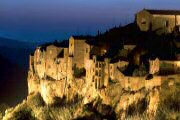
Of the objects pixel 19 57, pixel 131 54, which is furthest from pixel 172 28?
pixel 19 57

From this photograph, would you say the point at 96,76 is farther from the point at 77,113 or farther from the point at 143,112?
the point at 143,112

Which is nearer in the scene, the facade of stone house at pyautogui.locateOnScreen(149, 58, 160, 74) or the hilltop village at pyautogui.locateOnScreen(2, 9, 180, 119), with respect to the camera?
the facade of stone house at pyautogui.locateOnScreen(149, 58, 160, 74)

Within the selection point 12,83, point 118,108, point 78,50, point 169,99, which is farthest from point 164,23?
point 12,83

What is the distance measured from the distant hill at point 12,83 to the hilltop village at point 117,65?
19997mm

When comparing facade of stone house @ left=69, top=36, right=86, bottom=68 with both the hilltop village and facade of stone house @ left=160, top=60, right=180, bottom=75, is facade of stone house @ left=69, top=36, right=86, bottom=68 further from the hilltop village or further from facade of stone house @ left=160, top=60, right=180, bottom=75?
facade of stone house @ left=160, top=60, right=180, bottom=75

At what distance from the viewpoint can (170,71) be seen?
5109cm

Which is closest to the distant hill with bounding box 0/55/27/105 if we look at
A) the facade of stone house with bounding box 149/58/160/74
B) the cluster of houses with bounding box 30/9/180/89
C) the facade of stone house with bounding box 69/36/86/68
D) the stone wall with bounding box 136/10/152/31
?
the cluster of houses with bounding box 30/9/180/89

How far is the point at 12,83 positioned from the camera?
102m

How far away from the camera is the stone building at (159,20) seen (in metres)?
62.5

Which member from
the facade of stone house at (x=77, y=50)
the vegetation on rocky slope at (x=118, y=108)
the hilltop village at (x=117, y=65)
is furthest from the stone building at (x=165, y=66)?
the facade of stone house at (x=77, y=50)

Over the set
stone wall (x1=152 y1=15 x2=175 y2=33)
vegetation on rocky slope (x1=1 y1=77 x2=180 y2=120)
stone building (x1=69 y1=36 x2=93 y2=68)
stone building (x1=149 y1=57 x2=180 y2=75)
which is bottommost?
vegetation on rocky slope (x1=1 y1=77 x2=180 y2=120)

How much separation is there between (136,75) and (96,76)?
192 inches

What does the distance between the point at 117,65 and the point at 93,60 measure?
10.2 feet

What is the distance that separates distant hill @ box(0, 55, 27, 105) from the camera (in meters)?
91.0
